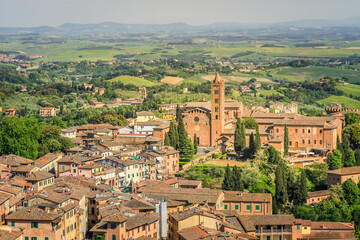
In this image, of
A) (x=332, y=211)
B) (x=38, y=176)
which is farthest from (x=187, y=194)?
(x=332, y=211)

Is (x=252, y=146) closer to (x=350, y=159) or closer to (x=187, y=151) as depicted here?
(x=187, y=151)

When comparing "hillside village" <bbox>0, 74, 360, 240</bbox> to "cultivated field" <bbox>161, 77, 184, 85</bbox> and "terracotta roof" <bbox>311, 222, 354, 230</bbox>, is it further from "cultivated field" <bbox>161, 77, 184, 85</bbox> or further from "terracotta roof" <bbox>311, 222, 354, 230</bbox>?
"cultivated field" <bbox>161, 77, 184, 85</bbox>

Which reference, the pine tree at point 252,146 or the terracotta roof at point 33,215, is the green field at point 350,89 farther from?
the terracotta roof at point 33,215

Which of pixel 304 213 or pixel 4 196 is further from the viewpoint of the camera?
pixel 304 213

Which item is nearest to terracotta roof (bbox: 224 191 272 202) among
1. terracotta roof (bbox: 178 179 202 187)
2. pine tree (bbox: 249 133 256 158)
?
terracotta roof (bbox: 178 179 202 187)

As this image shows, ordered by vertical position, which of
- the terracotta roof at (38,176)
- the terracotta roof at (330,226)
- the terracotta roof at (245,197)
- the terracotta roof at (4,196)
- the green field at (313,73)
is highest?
the terracotta roof at (4,196)

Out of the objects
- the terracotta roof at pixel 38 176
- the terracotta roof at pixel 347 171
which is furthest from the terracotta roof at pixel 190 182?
the terracotta roof at pixel 347 171

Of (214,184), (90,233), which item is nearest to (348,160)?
(214,184)
